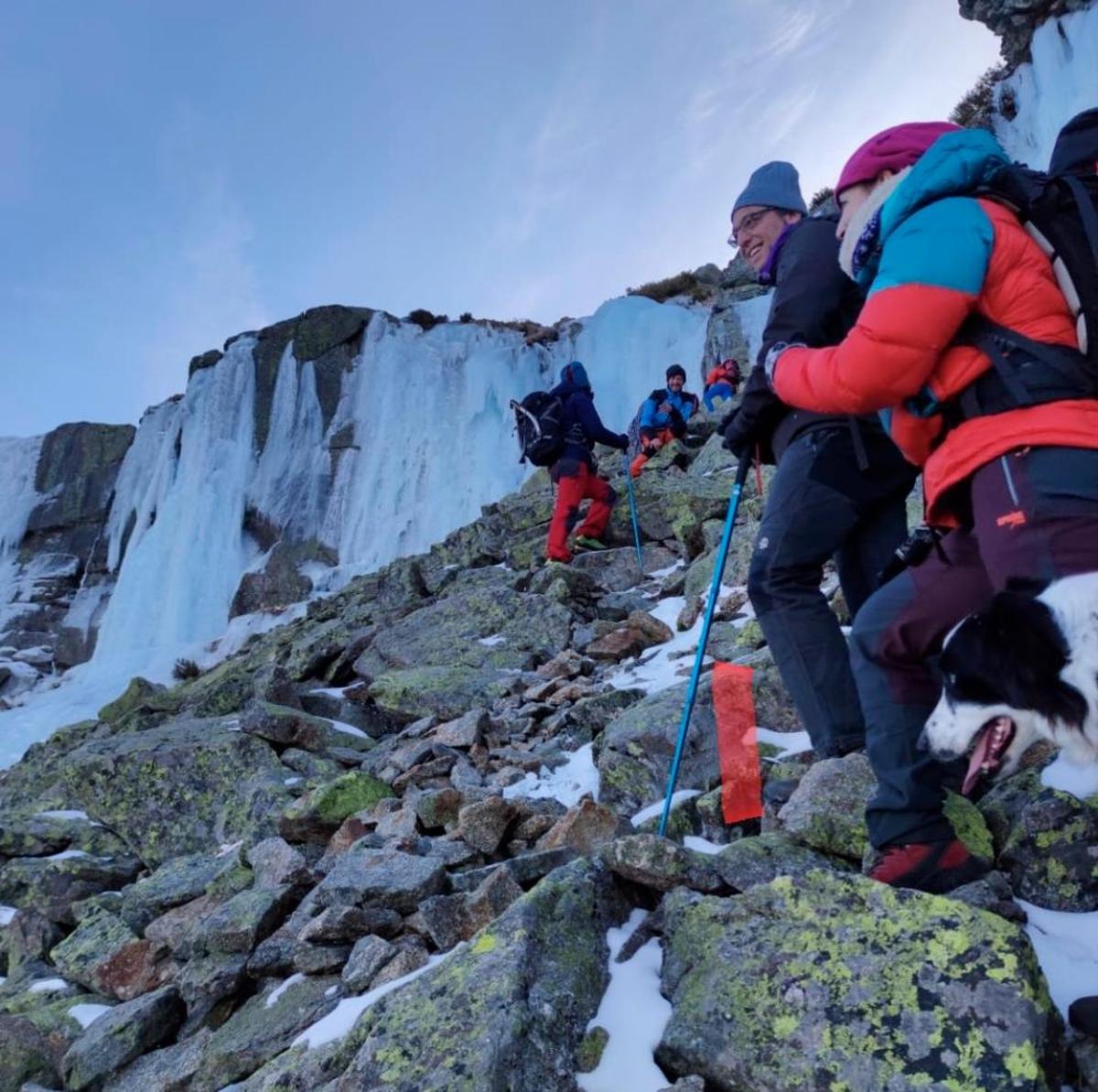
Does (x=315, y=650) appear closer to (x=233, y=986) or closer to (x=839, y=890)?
(x=233, y=986)

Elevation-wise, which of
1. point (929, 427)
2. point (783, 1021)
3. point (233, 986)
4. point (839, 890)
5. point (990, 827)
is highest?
point (929, 427)

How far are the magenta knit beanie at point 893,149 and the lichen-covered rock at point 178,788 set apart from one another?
4.53 meters

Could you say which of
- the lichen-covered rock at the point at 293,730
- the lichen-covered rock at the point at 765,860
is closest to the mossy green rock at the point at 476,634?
the lichen-covered rock at the point at 293,730

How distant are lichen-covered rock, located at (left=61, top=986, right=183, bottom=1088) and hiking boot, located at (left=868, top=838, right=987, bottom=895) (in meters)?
2.54

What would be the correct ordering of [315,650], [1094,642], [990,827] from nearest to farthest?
[1094,642] → [990,827] → [315,650]

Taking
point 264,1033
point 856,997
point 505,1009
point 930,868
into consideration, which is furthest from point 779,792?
point 264,1033

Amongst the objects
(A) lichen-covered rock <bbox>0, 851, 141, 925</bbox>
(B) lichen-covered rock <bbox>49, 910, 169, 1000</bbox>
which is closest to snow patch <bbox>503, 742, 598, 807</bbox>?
(B) lichen-covered rock <bbox>49, 910, 169, 1000</bbox>

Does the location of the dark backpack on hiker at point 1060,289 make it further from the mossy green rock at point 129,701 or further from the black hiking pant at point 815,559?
the mossy green rock at point 129,701

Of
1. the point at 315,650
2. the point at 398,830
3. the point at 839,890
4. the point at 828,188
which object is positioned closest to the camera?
the point at 839,890

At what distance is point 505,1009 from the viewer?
1.68 m

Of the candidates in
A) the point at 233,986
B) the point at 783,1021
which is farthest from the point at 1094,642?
the point at 233,986

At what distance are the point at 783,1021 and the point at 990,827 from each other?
0.94m

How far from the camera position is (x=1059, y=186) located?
5.12 feet

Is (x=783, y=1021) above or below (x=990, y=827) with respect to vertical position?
below
